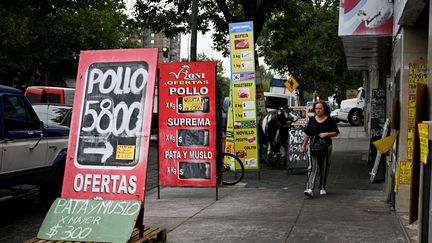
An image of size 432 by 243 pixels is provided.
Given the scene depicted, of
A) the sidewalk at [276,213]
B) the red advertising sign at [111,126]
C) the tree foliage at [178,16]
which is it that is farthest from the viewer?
the tree foliage at [178,16]

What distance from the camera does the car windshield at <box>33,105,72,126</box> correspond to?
436 inches

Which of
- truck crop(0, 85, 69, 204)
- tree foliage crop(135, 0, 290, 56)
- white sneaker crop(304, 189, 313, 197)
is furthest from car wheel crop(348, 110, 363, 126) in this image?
truck crop(0, 85, 69, 204)

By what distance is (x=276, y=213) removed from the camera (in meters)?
7.92

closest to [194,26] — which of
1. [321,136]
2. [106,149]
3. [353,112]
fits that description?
[321,136]

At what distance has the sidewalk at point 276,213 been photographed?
21.6ft

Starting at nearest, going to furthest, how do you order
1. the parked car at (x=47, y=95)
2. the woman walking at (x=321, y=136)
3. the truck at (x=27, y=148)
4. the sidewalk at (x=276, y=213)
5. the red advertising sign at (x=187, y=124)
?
the sidewalk at (x=276, y=213) < the truck at (x=27, y=148) < the red advertising sign at (x=187, y=124) < the woman walking at (x=321, y=136) < the parked car at (x=47, y=95)

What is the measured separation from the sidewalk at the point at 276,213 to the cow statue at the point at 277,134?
180cm

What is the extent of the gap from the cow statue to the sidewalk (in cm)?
180

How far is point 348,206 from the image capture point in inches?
330

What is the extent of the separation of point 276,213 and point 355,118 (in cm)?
2958

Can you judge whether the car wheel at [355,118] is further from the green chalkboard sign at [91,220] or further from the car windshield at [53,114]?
the green chalkboard sign at [91,220]

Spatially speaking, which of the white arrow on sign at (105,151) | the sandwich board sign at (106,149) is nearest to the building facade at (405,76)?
the sandwich board sign at (106,149)

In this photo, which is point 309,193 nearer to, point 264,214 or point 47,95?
point 264,214

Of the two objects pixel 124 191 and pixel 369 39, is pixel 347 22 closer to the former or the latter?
pixel 369 39
